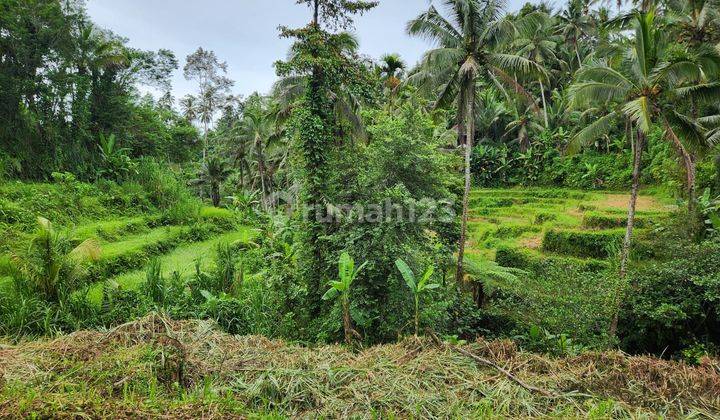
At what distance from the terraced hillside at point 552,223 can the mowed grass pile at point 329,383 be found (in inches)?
494

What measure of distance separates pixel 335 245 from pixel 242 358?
613 centimetres

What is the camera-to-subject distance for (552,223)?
17.3 metres

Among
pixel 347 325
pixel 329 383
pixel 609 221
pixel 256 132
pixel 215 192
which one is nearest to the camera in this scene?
pixel 329 383

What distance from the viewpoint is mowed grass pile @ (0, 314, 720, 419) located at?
80.1 inches

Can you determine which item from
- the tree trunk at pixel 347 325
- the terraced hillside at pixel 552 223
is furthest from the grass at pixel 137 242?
the terraced hillside at pixel 552 223

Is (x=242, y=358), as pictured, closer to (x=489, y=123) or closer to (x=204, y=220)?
(x=204, y=220)

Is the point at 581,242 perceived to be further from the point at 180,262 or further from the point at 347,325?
the point at 180,262

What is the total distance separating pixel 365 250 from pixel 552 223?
1248cm

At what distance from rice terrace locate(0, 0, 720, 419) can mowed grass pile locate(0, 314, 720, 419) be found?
0.02 m

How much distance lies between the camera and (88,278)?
10094 millimetres

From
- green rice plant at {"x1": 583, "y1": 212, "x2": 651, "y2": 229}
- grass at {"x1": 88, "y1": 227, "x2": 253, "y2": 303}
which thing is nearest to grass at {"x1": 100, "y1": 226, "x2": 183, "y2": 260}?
grass at {"x1": 88, "y1": 227, "x2": 253, "y2": 303}

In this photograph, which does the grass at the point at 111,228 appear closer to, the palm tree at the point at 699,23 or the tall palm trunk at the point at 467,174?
the tall palm trunk at the point at 467,174

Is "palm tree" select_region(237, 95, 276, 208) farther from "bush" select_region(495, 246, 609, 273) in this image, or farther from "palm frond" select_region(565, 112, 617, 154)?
"palm frond" select_region(565, 112, 617, 154)

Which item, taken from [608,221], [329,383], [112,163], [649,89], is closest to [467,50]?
[649,89]
